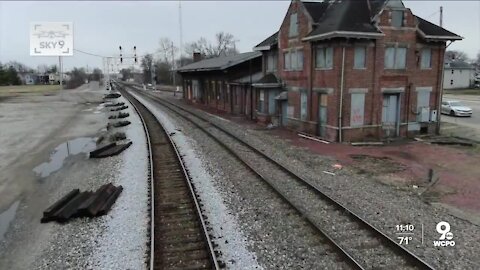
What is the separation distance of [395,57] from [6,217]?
63.8 feet

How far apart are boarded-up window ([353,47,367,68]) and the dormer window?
2393mm

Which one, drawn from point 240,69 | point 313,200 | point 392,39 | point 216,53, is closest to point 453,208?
point 313,200

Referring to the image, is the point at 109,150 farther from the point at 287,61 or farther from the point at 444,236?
the point at 444,236

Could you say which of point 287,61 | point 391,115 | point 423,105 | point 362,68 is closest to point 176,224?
point 362,68

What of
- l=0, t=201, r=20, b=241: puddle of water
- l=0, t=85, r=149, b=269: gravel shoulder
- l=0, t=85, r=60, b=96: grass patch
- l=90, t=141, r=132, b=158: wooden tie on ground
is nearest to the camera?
l=0, t=85, r=149, b=269: gravel shoulder

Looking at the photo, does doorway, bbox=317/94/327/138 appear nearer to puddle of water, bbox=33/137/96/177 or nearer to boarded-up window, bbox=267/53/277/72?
boarded-up window, bbox=267/53/277/72

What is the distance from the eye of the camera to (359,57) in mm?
20719

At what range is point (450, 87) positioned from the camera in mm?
76500

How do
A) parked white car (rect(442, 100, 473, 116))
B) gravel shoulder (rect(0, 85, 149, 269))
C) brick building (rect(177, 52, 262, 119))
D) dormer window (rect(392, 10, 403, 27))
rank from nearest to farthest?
gravel shoulder (rect(0, 85, 149, 269)), dormer window (rect(392, 10, 403, 27)), brick building (rect(177, 52, 262, 119)), parked white car (rect(442, 100, 473, 116))

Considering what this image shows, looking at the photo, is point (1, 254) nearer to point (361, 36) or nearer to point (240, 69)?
point (361, 36)

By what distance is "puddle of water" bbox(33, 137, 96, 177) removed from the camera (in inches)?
643

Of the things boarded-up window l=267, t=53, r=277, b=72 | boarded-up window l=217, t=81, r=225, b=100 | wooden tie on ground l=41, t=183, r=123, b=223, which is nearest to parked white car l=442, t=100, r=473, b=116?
boarded-up window l=267, t=53, r=277, b=72

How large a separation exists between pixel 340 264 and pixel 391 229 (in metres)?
2.28

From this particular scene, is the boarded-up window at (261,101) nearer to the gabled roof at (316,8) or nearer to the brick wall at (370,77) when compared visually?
the brick wall at (370,77)
